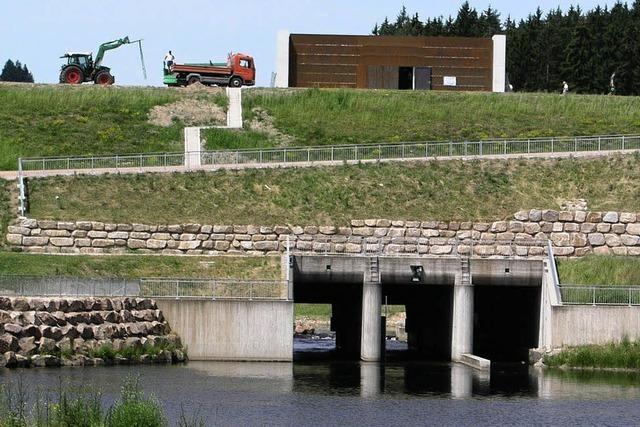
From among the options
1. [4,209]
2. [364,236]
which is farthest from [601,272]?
[4,209]

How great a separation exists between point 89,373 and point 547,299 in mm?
21065

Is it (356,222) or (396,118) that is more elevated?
(396,118)

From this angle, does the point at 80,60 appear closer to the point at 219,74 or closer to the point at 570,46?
the point at 219,74

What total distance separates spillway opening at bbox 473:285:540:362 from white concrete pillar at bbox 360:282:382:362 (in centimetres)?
658

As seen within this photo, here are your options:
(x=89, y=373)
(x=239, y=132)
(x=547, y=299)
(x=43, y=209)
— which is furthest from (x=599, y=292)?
(x=239, y=132)

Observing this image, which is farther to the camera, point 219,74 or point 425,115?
point 219,74

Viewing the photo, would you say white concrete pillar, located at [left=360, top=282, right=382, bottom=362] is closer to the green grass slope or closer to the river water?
the river water

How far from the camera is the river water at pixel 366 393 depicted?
56.2 metres

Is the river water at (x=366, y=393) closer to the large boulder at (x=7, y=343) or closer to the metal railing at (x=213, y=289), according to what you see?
the large boulder at (x=7, y=343)

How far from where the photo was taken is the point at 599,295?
72125 millimetres

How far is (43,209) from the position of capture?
277ft

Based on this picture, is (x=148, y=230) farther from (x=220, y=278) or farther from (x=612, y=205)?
(x=612, y=205)

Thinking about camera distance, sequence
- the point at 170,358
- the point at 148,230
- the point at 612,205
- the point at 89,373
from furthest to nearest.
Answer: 1. the point at 612,205
2. the point at 148,230
3. the point at 170,358
4. the point at 89,373

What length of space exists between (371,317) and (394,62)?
4881 cm
